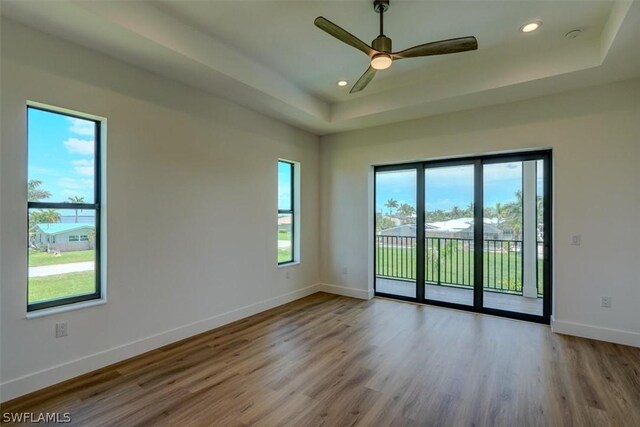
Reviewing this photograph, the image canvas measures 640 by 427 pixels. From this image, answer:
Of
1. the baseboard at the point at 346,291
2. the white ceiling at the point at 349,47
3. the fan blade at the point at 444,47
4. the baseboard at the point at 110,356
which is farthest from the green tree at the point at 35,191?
the baseboard at the point at 346,291

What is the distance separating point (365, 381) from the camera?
2.62 meters

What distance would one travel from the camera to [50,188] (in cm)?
263

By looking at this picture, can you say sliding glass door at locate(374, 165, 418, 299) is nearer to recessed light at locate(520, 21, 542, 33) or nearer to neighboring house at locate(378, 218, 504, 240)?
neighboring house at locate(378, 218, 504, 240)

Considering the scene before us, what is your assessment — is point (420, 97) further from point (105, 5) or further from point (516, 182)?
point (105, 5)

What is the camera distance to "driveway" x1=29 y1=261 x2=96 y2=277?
2570 millimetres

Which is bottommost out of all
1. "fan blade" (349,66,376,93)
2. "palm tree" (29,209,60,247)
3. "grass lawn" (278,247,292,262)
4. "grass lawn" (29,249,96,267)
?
"grass lawn" (278,247,292,262)

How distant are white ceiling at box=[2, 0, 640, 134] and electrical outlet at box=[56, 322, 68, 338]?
7.91 feet

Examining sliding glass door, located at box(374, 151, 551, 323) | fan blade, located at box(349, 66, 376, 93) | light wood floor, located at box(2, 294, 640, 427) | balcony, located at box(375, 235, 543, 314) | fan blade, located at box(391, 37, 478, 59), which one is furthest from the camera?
balcony, located at box(375, 235, 543, 314)

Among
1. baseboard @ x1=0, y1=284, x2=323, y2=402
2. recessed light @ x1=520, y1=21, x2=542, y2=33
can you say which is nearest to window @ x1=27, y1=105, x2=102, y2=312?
baseboard @ x1=0, y1=284, x2=323, y2=402

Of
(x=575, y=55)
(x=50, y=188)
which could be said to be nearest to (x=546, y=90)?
(x=575, y=55)

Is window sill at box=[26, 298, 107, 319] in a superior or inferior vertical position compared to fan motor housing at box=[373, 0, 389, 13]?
inferior

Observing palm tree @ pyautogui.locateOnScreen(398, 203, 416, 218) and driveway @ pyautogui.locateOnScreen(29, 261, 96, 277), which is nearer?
driveway @ pyautogui.locateOnScreen(29, 261, 96, 277)

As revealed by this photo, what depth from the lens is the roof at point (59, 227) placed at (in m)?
2.62

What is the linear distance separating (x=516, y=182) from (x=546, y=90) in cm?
117
